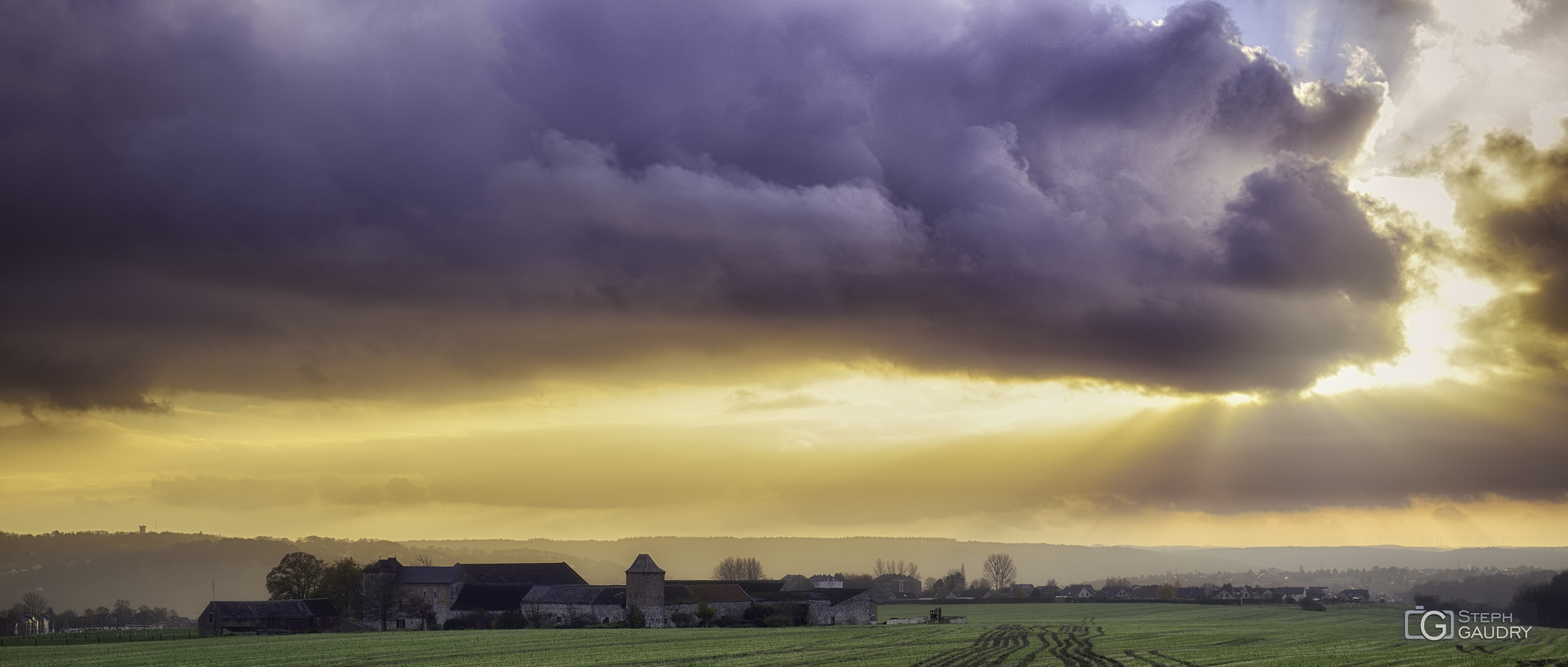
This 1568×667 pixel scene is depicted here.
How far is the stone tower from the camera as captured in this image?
414ft

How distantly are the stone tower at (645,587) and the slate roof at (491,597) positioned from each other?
840 inches

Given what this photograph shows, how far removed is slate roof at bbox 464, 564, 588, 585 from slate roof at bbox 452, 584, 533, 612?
3001mm

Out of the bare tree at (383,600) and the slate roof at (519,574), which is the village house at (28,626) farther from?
the slate roof at (519,574)

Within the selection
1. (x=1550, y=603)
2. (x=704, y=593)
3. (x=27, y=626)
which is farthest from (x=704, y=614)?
(x=27, y=626)

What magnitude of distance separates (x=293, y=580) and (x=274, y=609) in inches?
793

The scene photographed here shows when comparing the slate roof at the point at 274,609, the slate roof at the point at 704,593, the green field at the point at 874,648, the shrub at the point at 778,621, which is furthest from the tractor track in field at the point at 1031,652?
the slate roof at the point at 274,609

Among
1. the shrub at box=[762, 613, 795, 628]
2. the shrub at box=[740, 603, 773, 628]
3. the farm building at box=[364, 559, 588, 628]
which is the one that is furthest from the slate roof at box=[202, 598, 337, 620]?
the shrub at box=[762, 613, 795, 628]

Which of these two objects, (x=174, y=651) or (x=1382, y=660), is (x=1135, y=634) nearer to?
(x=1382, y=660)

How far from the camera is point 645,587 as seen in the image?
421ft

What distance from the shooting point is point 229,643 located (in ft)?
313

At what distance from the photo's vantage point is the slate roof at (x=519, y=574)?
155375 mm

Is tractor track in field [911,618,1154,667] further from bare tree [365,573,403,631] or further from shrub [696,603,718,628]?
bare tree [365,573,403,631]

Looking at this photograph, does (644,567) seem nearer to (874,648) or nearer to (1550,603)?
(874,648)

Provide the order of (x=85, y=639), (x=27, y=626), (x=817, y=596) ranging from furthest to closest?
(x=27, y=626)
(x=817, y=596)
(x=85, y=639)
